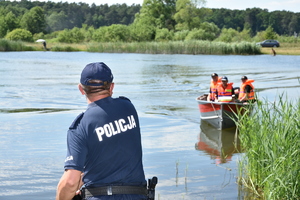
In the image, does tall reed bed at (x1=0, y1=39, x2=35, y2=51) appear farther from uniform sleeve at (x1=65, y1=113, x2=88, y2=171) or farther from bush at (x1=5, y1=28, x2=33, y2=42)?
uniform sleeve at (x1=65, y1=113, x2=88, y2=171)

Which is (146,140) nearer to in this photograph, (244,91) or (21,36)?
(244,91)

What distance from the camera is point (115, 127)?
3.43 metres

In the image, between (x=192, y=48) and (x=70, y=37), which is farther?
(x=70, y=37)

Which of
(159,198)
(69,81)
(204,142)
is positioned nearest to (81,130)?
(159,198)

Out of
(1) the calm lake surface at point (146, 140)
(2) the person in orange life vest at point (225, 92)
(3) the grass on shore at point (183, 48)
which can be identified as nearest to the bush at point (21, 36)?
(3) the grass on shore at point (183, 48)

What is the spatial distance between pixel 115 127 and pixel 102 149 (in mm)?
169

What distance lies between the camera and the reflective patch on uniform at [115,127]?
11.1 ft

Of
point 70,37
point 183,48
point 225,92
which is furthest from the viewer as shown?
point 70,37

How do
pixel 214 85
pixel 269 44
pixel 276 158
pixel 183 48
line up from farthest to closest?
pixel 269 44 → pixel 183 48 → pixel 214 85 → pixel 276 158

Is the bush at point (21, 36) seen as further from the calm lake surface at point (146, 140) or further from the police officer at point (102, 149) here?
the police officer at point (102, 149)

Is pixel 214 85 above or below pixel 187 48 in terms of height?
above

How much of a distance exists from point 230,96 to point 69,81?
66.6ft

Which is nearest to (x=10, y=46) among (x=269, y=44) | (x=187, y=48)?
(x=187, y=48)

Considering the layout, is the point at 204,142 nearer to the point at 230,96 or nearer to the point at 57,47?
the point at 230,96
